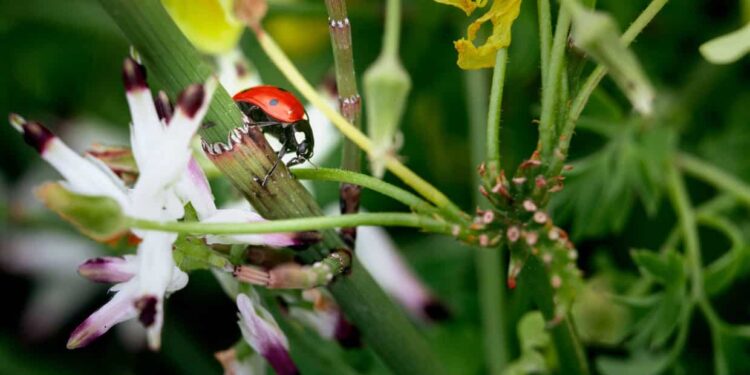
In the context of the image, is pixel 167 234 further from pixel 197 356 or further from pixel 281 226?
pixel 197 356

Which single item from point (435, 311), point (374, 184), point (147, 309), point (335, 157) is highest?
point (335, 157)

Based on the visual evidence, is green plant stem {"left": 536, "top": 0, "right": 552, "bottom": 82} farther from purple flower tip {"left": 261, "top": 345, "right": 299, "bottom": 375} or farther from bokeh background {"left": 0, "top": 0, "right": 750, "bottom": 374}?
bokeh background {"left": 0, "top": 0, "right": 750, "bottom": 374}

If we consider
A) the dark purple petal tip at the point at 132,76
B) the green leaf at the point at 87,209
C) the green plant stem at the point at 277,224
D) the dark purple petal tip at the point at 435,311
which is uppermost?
the dark purple petal tip at the point at 435,311

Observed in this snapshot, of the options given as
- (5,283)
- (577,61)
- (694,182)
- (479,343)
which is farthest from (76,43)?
(577,61)

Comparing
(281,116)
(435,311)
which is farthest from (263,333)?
(435,311)

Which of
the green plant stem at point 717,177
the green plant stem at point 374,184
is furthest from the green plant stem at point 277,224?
the green plant stem at point 717,177

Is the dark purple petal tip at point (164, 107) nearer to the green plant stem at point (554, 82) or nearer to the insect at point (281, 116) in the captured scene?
the insect at point (281, 116)

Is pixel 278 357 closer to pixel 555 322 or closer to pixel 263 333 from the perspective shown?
pixel 263 333
